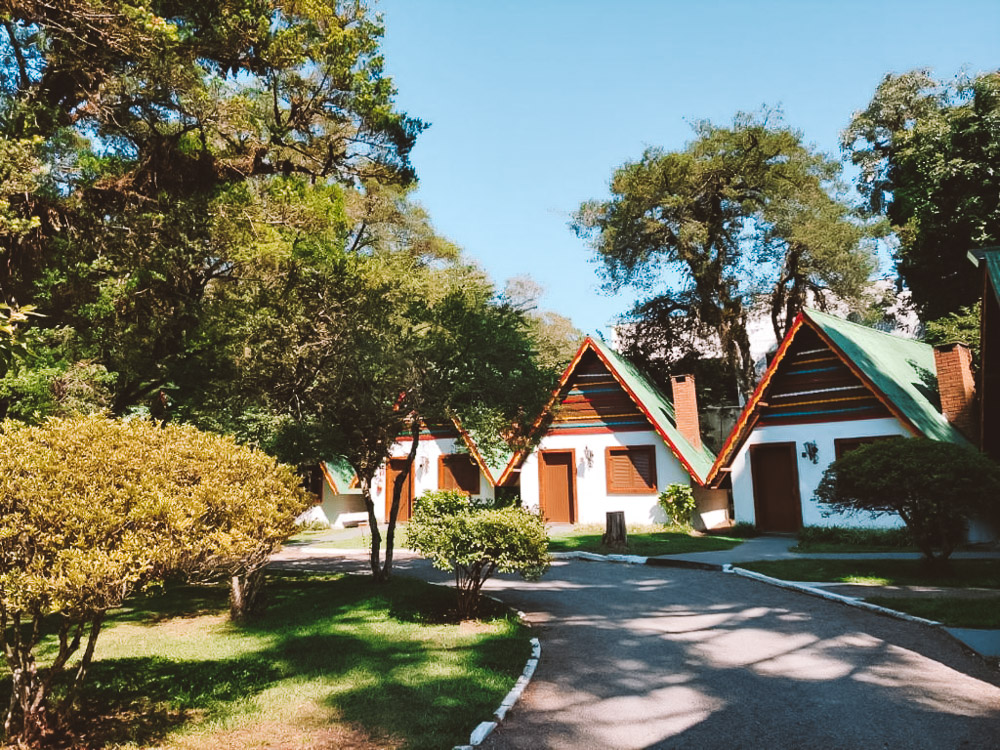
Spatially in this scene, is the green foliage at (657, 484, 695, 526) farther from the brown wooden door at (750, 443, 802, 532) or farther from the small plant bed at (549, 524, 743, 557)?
the brown wooden door at (750, 443, 802, 532)

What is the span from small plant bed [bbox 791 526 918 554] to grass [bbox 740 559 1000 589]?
2053 mm

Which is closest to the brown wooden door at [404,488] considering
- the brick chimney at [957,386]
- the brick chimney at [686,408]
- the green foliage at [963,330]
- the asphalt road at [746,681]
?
the brick chimney at [686,408]

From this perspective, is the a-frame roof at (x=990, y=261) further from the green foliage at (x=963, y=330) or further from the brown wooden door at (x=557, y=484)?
the brown wooden door at (x=557, y=484)

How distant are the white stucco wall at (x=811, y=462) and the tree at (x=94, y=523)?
1575 cm

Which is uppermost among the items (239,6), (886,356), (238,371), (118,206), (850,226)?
Result: (850,226)

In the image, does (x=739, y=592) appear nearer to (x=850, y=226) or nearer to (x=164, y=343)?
(x=164, y=343)

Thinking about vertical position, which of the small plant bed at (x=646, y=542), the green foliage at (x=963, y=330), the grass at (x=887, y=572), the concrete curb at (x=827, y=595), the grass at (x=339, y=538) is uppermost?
the green foliage at (x=963, y=330)

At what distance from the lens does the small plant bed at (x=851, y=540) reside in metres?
15.6

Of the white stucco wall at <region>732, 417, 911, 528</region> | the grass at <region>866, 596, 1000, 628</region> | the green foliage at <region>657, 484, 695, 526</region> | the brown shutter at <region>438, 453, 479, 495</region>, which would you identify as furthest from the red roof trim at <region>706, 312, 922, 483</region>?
the brown shutter at <region>438, 453, 479, 495</region>

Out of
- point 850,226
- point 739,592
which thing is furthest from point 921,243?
point 739,592

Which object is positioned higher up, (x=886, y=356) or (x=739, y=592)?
(x=886, y=356)

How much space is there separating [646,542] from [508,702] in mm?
12868

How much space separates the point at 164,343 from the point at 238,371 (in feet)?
7.75

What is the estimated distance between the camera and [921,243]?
26.0 meters
